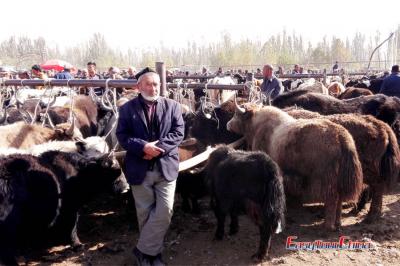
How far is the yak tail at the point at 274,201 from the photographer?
380cm

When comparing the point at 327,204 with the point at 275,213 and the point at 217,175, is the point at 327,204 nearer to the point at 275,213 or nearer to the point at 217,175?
the point at 275,213

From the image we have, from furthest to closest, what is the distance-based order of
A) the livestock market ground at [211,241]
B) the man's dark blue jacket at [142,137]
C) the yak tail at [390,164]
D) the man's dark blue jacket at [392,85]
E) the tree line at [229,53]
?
the tree line at [229,53] → the man's dark blue jacket at [392,85] → the yak tail at [390,164] → the livestock market ground at [211,241] → the man's dark blue jacket at [142,137]

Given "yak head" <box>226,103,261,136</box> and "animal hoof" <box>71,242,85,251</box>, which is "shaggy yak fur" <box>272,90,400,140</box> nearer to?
"yak head" <box>226,103,261,136</box>

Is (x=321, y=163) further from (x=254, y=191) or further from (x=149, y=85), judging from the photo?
(x=149, y=85)

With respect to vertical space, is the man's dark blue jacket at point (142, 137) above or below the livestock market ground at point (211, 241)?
above

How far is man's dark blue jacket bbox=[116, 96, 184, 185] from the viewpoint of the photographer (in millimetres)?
3656

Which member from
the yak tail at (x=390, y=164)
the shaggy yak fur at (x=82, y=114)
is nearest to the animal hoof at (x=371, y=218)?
the yak tail at (x=390, y=164)

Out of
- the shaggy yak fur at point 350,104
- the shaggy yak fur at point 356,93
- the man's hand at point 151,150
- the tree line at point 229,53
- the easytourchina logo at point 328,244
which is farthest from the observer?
the tree line at point 229,53

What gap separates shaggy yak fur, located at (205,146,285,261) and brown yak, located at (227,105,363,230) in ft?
2.57

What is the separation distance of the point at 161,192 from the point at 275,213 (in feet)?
3.91

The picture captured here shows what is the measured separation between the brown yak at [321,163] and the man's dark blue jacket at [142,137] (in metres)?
1.67

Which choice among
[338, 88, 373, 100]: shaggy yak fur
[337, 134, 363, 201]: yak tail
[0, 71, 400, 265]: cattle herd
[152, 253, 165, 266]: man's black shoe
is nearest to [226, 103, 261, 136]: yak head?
[0, 71, 400, 265]: cattle herd

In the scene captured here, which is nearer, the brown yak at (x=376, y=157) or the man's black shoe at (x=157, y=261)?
the man's black shoe at (x=157, y=261)

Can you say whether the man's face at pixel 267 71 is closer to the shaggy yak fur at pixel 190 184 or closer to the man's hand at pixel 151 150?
the shaggy yak fur at pixel 190 184
